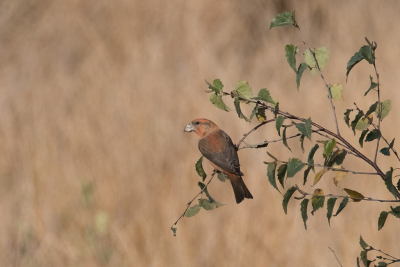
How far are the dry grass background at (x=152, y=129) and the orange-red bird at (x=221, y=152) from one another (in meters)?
1.03

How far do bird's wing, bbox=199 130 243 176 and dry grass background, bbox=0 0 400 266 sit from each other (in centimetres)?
105

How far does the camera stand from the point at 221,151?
9.55 ft

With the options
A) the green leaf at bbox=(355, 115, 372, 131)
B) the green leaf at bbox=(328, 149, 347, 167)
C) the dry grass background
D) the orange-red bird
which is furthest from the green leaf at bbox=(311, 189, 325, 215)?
the dry grass background

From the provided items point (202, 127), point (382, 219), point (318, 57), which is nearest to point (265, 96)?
point (318, 57)

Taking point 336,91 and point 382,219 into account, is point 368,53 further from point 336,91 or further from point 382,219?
point 382,219

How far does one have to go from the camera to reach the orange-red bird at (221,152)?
2.75 m

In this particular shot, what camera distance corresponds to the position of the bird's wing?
2787 mm

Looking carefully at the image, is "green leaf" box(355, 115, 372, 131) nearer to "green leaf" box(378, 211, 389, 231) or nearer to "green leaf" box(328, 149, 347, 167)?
"green leaf" box(328, 149, 347, 167)

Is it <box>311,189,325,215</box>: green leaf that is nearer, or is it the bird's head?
<box>311,189,325,215</box>: green leaf

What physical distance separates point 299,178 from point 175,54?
231 cm

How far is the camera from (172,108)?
5.00 m

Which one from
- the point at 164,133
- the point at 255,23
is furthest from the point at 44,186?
the point at 255,23

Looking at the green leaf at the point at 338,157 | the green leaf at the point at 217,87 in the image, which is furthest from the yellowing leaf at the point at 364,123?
the green leaf at the point at 217,87

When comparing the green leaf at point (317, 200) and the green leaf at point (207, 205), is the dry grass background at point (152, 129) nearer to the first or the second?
the green leaf at point (207, 205)
